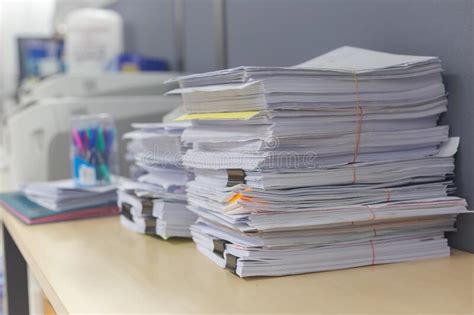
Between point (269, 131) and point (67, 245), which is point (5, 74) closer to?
point (67, 245)

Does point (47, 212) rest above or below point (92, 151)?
below

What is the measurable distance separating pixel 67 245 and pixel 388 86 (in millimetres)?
590

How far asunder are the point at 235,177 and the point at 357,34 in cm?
44

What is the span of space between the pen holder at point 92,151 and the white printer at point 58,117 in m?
0.19

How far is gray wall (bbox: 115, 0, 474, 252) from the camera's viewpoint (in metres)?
0.87

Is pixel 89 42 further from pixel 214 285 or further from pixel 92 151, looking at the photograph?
A: pixel 214 285

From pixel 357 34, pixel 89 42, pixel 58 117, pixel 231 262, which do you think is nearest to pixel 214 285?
pixel 231 262

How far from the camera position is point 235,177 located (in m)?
0.80

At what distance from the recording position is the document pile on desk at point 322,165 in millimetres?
766

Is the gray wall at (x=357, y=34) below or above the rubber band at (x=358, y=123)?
above

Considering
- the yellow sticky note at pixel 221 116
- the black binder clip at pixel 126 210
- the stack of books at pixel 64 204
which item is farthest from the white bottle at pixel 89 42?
the yellow sticky note at pixel 221 116

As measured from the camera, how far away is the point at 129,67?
2.05 metres

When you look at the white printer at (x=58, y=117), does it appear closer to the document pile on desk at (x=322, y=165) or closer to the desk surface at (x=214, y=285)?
the desk surface at (x=214, y=285)

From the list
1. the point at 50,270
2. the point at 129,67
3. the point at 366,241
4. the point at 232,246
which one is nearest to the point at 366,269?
the point at 366,241
